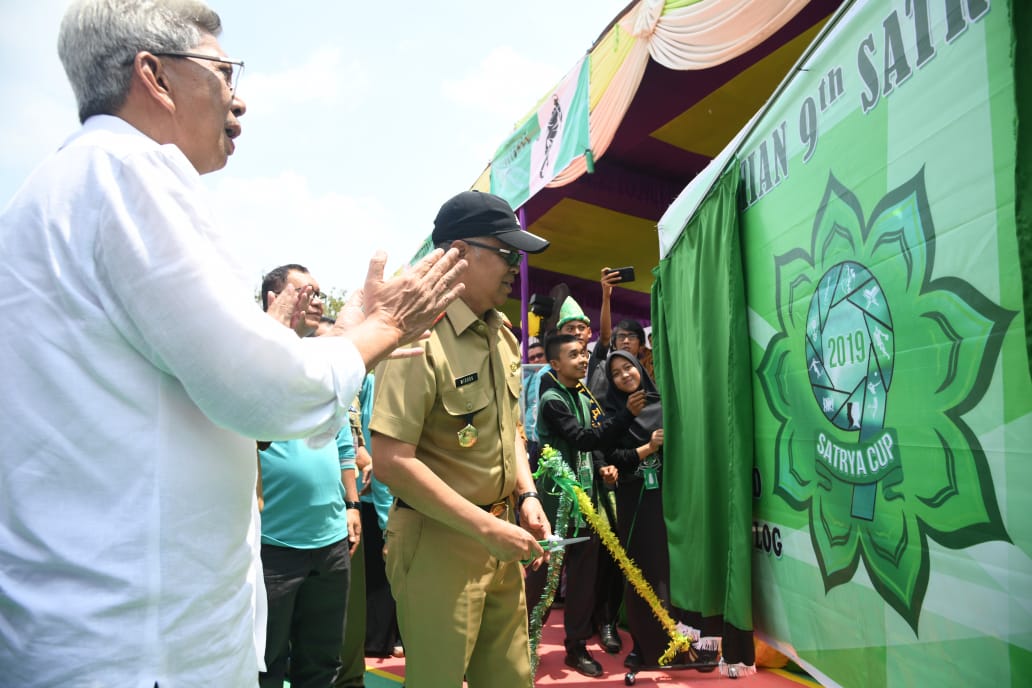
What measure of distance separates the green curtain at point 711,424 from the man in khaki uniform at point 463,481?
3.33 ft

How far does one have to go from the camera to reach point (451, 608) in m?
1.82

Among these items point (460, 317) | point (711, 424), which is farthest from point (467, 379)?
point (711, 424)

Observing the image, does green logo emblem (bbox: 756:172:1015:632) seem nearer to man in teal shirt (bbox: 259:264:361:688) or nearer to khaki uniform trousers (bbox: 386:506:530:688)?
khaki uniform trousers (bbox: 386:506:530:688)

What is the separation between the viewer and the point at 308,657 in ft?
8.57

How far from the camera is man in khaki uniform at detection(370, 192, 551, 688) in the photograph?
1795 mm

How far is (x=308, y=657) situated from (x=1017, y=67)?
289 cm

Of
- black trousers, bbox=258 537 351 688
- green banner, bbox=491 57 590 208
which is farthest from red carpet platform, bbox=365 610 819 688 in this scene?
green banner, bbox=491 57 590 208

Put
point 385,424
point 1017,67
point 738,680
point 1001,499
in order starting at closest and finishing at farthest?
point 1017,67
point 1001,499
point 385,424
point 738,680

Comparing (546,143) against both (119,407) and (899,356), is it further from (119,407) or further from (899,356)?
(119,407)

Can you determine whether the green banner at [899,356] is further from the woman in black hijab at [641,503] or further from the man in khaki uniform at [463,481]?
the woman in black hijab at [641,503]

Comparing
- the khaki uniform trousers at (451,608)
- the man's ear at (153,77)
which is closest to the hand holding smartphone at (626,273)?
the khaki uniform trousers at (451,608)

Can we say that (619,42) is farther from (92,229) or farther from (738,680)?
(92,229)

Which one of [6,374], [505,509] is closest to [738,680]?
[505,509]

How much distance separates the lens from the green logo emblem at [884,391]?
1.54 m
